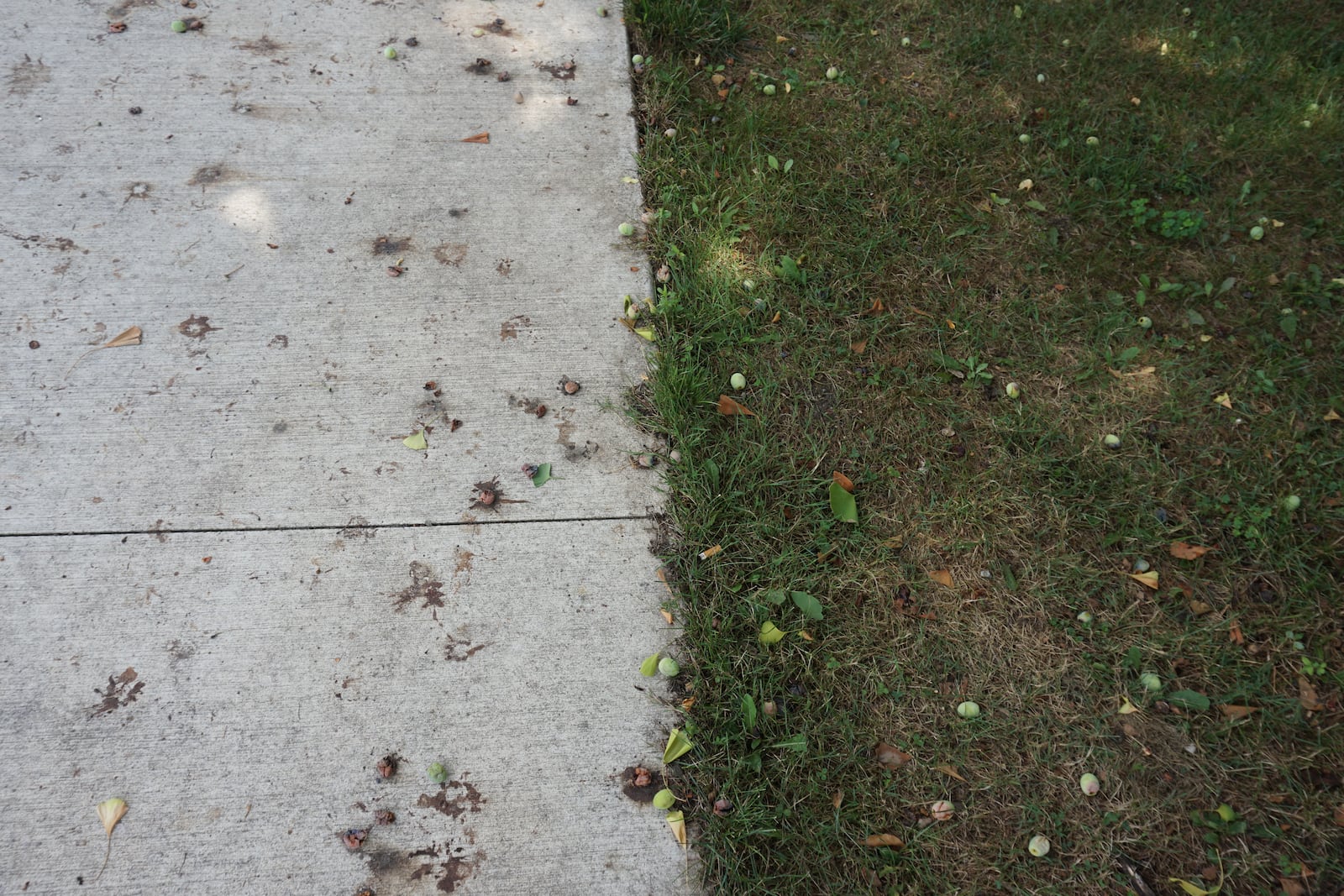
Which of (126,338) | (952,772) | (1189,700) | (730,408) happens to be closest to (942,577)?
(952,772)

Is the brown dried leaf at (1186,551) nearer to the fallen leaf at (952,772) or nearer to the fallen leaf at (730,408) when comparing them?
the fallen leaf at (952,772)

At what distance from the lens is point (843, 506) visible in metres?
2.30

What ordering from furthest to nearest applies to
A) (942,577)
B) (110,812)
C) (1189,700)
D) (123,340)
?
1. (123,340)
2. (942,577)
3. (1189,700)
4. (110,812)

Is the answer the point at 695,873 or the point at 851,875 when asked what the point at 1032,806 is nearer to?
the point at 851,875

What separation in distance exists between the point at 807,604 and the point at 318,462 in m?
1.59

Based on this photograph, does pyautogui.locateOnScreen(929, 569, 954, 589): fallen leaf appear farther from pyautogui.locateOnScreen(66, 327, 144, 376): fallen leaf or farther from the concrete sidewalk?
pyautogui.locateOnScreen(66, 327, 144, 376): fallen leaf

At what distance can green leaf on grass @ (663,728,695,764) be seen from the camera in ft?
6.28

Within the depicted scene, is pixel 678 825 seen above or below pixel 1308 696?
below

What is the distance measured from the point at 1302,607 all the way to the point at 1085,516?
674 mm

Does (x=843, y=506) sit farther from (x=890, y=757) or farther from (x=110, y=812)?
(x=110, y=812)

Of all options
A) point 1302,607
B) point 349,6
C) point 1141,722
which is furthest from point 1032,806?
point 349,6

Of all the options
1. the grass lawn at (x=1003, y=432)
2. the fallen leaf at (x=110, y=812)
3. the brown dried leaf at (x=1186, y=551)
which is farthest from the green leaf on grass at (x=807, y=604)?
the fallen leaf at (x=110, y=812)

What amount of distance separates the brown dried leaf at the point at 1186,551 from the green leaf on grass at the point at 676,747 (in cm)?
168

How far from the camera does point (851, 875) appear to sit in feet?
6.02
